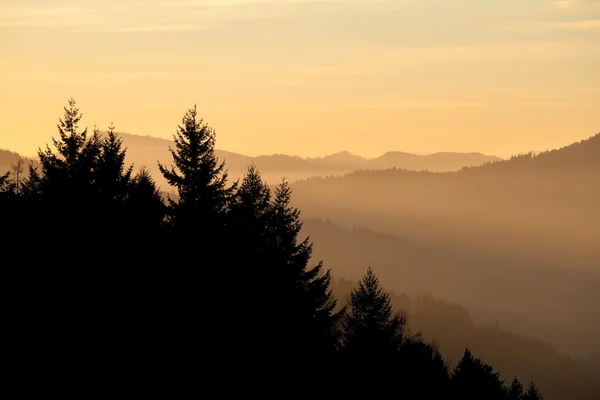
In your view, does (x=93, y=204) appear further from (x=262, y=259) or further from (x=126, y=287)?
(x=262, y=259)

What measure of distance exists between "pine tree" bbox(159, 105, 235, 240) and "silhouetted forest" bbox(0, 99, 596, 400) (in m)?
0.05

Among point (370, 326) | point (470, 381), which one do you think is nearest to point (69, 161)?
point (370, 326)

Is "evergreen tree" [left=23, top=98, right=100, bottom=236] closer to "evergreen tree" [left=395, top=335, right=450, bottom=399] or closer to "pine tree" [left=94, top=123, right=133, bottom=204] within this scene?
"pine tree" [left=94, top=123, right=133, bottom=204]

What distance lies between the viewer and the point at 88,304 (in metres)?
23.6

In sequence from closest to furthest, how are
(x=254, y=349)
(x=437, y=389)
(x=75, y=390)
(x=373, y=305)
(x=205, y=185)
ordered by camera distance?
(x=75, y=390) → (x=254, y=349) → (x=205, y=185) → (x=373, y=305) → (x=437, y=389)

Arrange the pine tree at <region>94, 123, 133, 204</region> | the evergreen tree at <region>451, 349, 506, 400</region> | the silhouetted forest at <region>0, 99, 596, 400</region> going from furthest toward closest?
the evergreen tree at <region>451, 349, 506, 400</region> → the pine tree at <region>94, 123, 133, 204</region> → the silhouetted forest at <region>0, 99, 596, 400</region>

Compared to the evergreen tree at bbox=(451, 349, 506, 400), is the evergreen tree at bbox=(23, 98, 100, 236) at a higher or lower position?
higher

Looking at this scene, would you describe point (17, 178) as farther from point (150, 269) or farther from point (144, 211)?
point (150, 269)

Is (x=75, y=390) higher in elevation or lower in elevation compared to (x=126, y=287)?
lower

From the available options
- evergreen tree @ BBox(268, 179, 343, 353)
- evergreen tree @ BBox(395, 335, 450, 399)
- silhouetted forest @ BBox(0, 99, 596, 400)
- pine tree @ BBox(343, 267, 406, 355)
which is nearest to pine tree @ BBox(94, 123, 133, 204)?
silhouetted forest @ BBox(0, 99, 596, 400)

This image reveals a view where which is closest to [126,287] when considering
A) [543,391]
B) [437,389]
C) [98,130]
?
[98,130]

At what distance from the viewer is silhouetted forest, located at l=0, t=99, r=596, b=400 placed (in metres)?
23.3

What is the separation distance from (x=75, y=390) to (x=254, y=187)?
1954 cm

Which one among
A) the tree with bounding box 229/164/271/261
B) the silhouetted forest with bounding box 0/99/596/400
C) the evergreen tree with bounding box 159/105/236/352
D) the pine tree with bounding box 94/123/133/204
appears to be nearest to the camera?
the silhouetted forest with bounding box 0/99/596/400
